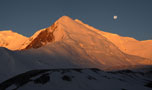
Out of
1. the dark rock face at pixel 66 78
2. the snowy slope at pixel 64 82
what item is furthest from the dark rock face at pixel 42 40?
the dark rock face at pixel 66 78

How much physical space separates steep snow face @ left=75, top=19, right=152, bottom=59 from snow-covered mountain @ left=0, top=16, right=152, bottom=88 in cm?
321

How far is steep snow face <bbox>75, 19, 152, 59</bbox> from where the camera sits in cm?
16702

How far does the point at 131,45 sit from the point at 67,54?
66.0 meters

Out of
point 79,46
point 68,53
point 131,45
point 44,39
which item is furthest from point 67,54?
point 131,45

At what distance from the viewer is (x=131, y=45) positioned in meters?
180

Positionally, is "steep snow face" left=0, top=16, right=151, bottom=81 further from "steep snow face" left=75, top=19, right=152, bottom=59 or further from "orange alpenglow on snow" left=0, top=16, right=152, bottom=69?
"steep snow face" left=75, top=19, right=152, bottom=59

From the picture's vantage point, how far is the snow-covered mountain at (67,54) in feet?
342

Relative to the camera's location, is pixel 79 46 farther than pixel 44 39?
No

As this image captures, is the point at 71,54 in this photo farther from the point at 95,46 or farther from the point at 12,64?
the point at 12,64

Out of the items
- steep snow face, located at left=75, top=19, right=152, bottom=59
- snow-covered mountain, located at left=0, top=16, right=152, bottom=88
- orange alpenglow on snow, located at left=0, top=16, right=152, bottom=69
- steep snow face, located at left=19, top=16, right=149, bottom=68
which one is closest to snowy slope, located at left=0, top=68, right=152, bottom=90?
snow-covered mountain, located at left=0, top=16, right=152, bottom=88

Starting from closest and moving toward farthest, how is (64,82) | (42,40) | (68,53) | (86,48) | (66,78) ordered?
(64,82)
(66,78)
(68,53)
(86,48)
(42,40)

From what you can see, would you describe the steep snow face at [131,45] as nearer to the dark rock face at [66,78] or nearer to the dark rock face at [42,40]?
the dark rock face at [42,40]

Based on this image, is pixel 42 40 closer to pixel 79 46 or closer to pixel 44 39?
pixel 44 39

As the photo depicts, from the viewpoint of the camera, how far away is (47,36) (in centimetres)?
17438
